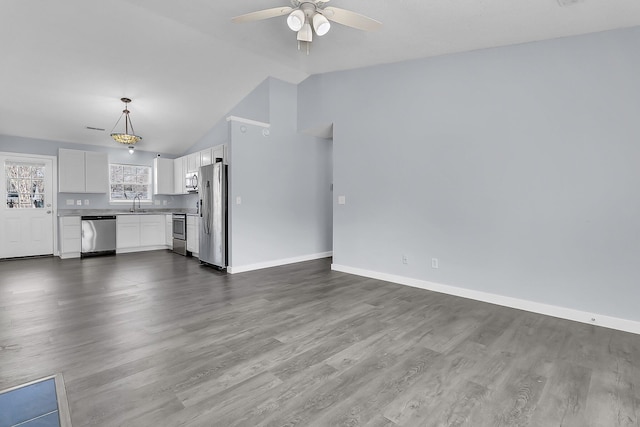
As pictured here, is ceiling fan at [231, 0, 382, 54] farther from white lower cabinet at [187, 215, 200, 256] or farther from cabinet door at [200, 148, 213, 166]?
white lower cabinet at [187, 215, 200, 256]

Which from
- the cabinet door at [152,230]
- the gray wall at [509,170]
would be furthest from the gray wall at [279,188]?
the cabinet door at [152,230]

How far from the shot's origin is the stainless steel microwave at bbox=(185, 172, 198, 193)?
6773mm

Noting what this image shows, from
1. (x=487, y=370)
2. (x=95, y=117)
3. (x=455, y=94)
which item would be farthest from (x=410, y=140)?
(x=95, y=117)

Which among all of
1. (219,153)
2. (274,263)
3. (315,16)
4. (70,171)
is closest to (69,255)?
(70,171)

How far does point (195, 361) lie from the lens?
2.24m

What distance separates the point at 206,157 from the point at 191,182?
3.47ft

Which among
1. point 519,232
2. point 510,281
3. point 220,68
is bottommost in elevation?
point 510,281

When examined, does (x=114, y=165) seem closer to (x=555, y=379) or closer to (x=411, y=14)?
(x=411, y=14)

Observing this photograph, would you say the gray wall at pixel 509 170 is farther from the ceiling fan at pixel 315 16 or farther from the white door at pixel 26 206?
the white door at pixel 26 206

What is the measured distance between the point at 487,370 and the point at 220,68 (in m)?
5.38

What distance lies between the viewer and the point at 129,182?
7.64 metres

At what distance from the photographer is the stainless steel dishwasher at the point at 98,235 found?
6.51m

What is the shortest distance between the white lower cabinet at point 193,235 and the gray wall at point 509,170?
3285 millimetres

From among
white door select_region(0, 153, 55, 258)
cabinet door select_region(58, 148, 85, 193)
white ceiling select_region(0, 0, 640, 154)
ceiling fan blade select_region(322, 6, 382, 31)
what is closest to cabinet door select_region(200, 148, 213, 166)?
white ceiling select_region(0, 0, 640, 154)
